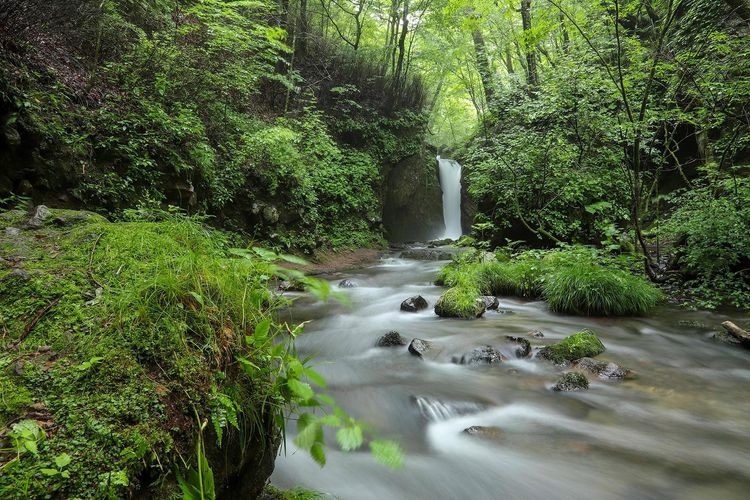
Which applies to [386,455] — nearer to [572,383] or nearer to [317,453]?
[317,453]

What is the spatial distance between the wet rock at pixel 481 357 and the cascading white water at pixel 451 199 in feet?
46.9

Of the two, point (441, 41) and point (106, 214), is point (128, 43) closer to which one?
point (106, 214)

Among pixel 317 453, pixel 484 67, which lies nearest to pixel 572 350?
pixel 317 453

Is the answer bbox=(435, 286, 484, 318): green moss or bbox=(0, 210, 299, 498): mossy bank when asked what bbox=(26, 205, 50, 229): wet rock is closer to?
bbox=(0, 210, 299, 498): mossy bank

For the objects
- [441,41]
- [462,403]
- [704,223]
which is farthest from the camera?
[441,41]

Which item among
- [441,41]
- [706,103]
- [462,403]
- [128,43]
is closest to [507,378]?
[462,403]

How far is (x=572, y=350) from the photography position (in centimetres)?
493

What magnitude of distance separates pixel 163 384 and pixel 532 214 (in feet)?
33.4

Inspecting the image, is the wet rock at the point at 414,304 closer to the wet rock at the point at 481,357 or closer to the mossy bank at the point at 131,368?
the wet rock at the point at 481,357

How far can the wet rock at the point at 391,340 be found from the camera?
559 cm

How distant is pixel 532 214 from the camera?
34.1 ft

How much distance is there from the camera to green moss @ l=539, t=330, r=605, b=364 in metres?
4.86

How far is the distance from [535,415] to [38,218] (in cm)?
426

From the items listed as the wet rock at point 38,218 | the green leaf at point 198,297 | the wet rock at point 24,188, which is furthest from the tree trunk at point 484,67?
the green leaf at point 198,297
